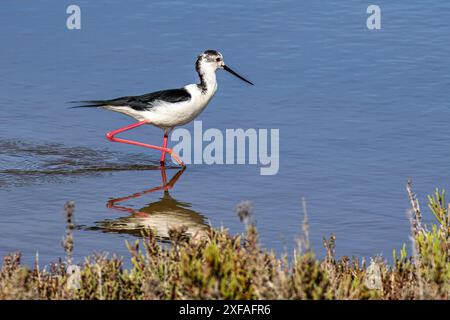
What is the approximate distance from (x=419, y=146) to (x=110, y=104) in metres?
3.79

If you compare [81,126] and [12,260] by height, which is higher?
[81,126]

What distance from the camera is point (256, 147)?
12.5m

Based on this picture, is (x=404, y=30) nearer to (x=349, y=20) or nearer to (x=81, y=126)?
(x=349, y=20)

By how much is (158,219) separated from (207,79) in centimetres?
294

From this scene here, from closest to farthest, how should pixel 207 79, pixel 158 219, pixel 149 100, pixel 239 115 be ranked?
pixel 158 219
pixel 149 100
pixel 207 79
pixel 239 115

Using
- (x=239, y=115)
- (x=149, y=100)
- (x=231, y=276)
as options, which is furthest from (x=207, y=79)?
(x=231, y=276)

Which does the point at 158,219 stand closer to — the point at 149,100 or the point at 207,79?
the point at 149,100

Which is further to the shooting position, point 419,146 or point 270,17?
point 270,17

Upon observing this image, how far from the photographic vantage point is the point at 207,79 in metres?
12.5

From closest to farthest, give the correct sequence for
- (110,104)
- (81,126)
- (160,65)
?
1. (110,104)
2. (81,126)
3. (160,65)

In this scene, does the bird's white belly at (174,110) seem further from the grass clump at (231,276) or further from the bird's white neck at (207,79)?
the grass clump at (231,276)

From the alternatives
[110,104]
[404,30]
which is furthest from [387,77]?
[110,104]

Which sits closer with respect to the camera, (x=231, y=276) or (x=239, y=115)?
(x=231, y=276)

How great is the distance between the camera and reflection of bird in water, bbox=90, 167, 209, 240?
9625mm
